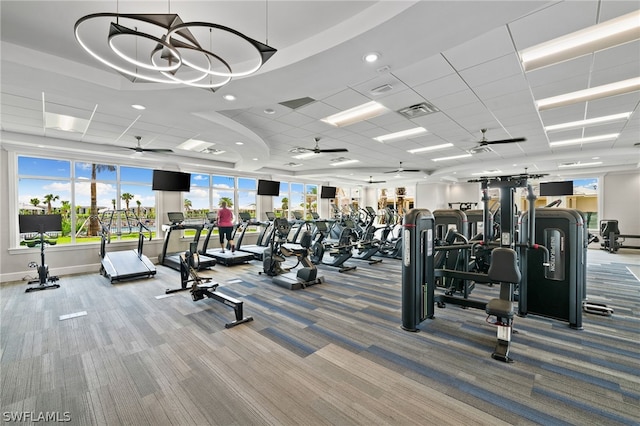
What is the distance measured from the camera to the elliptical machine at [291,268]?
541 cm

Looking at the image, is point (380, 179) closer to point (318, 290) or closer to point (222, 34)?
point (318, 290)

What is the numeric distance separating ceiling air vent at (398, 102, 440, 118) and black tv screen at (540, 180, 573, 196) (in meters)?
9.35

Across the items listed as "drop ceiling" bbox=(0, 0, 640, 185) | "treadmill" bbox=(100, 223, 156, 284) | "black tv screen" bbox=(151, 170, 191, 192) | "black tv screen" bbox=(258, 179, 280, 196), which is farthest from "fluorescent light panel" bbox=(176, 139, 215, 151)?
"black tv screen" bbox=(258, 179, 280, 196)

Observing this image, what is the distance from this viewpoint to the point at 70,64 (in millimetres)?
3252

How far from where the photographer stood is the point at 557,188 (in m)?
11.4

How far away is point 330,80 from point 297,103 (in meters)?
1.43

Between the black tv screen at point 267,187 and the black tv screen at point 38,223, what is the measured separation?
5437mm

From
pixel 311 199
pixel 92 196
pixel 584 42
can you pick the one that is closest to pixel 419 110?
pixel 584 42

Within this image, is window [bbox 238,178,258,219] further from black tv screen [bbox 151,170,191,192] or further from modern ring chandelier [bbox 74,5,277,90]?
modern ring chandelier [bbox 74,5,277,90]

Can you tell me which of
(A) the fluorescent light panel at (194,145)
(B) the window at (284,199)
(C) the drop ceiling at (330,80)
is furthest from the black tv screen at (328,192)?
(A) the fluorescent light panel at (194,145)

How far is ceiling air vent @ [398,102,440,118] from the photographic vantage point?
15.4 feet

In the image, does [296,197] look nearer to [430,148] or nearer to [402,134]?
[430,148]

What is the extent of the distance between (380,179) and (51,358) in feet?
43.3

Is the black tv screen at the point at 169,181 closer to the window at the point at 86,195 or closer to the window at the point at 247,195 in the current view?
the window at the point at 86,195
